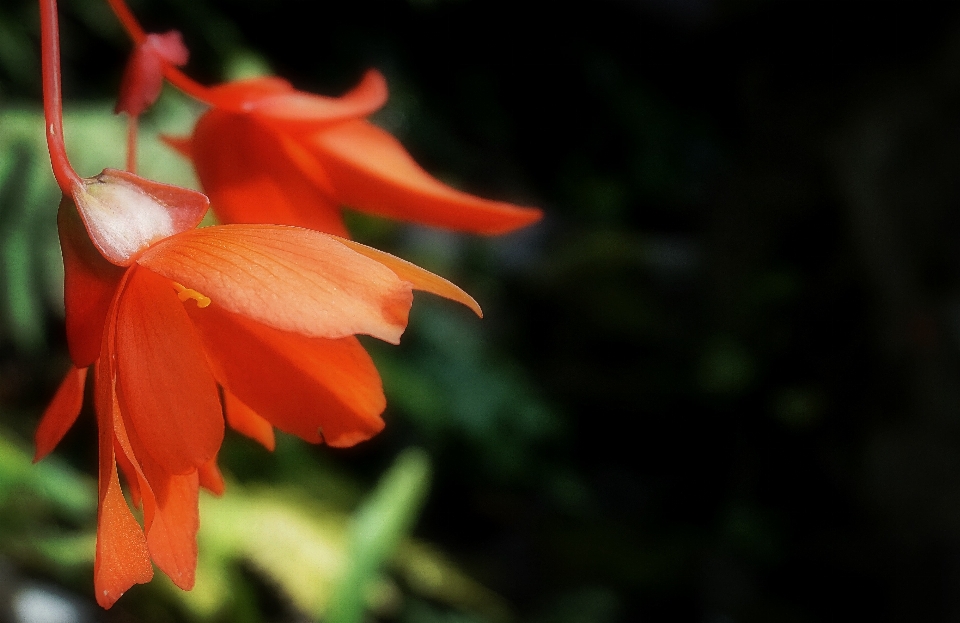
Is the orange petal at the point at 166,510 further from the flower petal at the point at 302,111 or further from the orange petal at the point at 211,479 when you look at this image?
the flower petal at the point at 302,111

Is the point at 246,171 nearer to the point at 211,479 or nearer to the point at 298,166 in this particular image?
the point at 298,166

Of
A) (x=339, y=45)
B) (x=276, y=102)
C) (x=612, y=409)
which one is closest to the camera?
(x=276, y=102)

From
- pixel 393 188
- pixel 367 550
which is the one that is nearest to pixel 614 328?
pixel 367 550

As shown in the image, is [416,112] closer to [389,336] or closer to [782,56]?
[782,56]

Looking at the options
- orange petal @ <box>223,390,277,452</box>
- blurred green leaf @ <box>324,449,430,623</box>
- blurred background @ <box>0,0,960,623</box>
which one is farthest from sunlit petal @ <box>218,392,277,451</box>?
blurred background @ <box>0,0,960,623</box>

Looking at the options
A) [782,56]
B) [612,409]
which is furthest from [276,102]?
[612,409]

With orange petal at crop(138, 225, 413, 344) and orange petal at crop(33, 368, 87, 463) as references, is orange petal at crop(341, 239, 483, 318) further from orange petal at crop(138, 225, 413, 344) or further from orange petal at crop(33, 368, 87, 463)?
orange petal at crop(33, 368, 87, 463)

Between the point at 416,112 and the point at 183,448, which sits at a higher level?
the point at 416,112

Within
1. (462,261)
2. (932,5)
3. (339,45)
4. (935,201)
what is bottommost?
(462,261)
